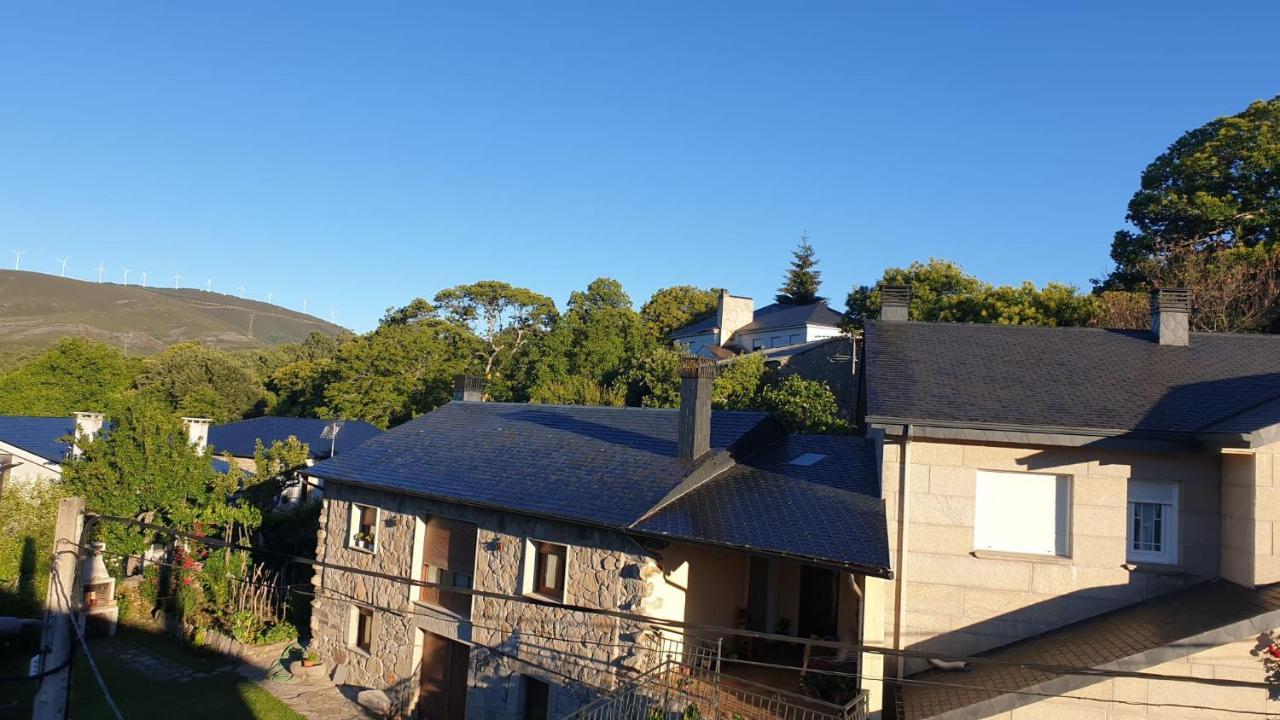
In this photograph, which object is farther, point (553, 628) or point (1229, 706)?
point (553, 628)

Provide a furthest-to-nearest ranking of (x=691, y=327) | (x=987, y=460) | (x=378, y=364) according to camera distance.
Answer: (x=691, y=327) < (x=378, y=364) < (x=987, y=460)

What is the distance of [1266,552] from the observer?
987 centimetres

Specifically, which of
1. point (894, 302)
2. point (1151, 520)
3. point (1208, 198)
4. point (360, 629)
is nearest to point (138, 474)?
point (360, 629)

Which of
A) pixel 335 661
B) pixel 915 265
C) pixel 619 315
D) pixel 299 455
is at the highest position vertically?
pixel 915 265

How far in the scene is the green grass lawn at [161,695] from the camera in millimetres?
15648

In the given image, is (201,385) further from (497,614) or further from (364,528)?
(497,614)

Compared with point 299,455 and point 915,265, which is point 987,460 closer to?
point 299,455

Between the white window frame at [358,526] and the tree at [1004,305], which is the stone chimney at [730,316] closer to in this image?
the tree at [1004,305]

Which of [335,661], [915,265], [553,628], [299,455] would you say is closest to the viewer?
[553,628]

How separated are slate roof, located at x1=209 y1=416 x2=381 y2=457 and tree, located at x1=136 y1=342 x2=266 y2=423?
25.4 metres

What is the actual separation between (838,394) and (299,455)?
22.6m

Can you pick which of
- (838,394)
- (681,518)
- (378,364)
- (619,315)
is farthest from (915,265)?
(681,518)

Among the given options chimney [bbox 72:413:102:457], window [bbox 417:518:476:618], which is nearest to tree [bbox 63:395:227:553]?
chimney [bbox 72:413:102:457]

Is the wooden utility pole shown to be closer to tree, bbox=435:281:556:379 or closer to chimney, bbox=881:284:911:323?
chimney, bbox=881:284:911:323
